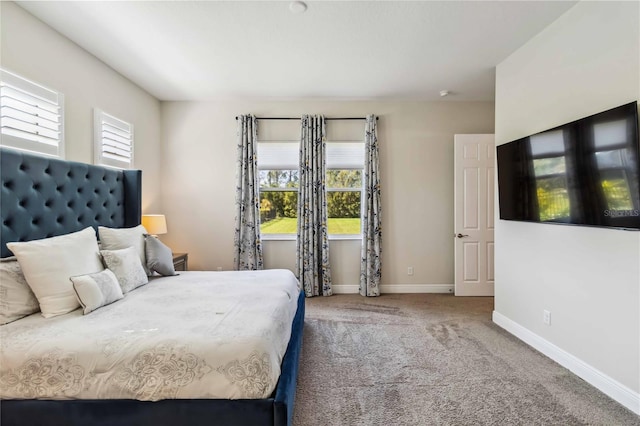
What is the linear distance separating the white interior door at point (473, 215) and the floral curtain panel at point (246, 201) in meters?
2.83

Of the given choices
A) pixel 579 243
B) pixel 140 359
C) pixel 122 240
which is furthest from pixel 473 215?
pixel 122 240

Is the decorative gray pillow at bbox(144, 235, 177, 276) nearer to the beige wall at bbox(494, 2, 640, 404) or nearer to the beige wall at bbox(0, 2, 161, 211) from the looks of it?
the beige wall at bbox(0, 2, 161, 211)

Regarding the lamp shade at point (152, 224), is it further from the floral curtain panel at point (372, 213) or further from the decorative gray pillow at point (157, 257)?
the floral curtain panel at point (372, 213)

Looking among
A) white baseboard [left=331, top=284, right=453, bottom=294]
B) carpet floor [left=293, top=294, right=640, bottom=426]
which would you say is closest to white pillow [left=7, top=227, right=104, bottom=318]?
carpet floor [left=293, top=294, right=640, bottom=426]

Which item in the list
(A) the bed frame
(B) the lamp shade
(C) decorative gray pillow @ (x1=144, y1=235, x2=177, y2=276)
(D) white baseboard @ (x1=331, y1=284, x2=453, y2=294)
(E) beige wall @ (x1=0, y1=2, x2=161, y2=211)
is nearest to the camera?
(A) the bed frame

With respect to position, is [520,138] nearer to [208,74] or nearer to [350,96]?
[350,96]

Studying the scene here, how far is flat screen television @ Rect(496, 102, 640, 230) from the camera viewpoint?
5.82 ft

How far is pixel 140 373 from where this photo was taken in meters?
1.37

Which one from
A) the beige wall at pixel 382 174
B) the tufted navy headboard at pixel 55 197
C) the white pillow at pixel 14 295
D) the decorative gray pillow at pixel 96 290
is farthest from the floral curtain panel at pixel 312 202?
the white pillow at pixel 14 295

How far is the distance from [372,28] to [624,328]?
2.87 meters

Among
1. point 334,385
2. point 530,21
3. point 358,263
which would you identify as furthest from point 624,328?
point 358,263

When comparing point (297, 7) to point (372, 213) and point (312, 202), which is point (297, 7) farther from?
point (372, 213)

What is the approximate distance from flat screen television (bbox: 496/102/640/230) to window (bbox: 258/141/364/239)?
204cm

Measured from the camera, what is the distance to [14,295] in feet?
5.77
